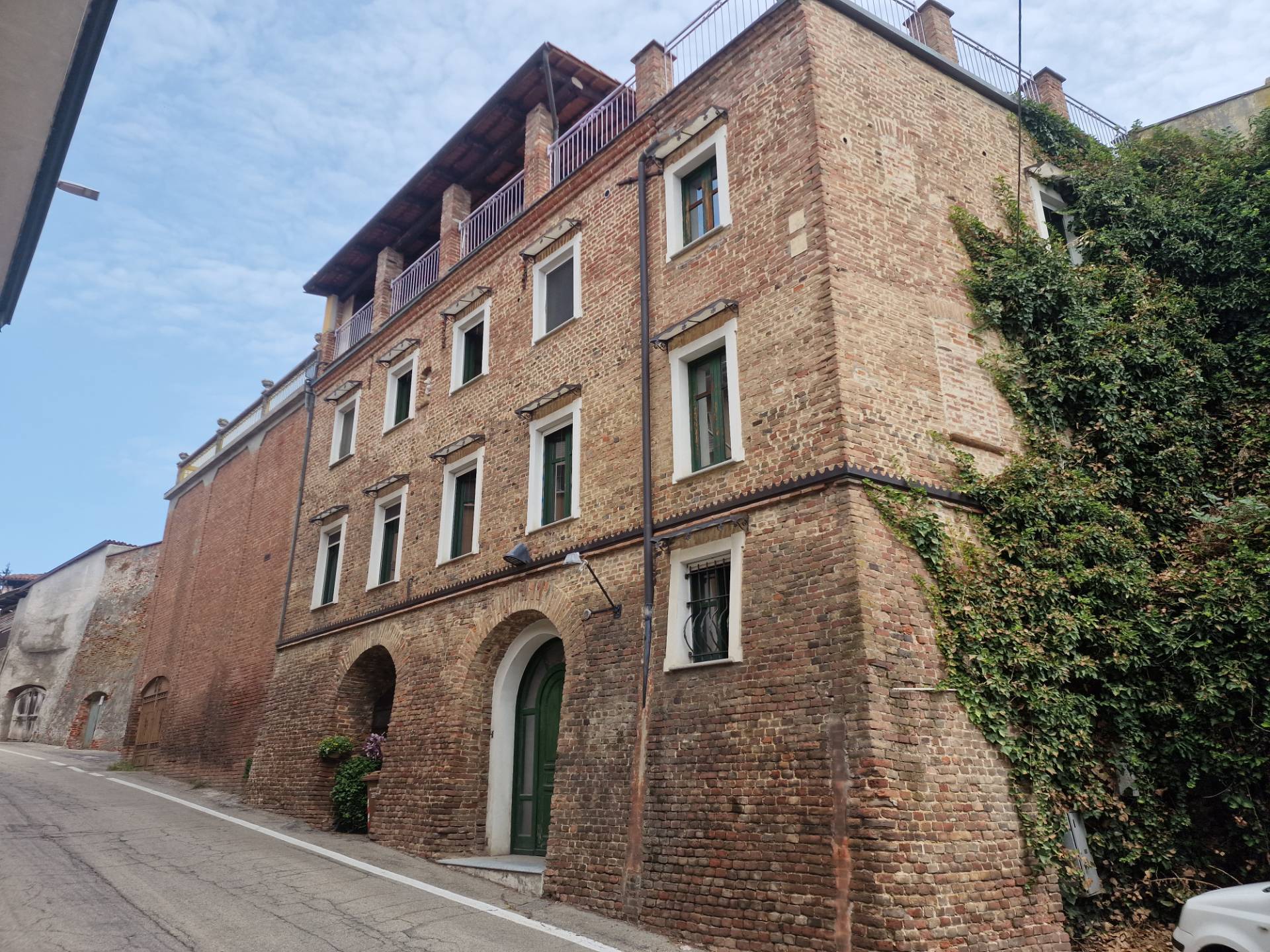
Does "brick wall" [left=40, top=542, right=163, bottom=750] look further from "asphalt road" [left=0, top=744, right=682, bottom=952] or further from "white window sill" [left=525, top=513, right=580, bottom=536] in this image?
"white window sill" [left=525, top=513, right=580, bottom=536]

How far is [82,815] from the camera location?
13.7 metres

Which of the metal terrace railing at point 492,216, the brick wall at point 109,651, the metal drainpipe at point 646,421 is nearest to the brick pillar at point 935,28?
the metal drainpipe at point 646,421

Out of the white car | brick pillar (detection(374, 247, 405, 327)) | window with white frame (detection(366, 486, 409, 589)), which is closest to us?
the white car

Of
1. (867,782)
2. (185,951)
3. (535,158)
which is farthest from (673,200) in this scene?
(185,951)

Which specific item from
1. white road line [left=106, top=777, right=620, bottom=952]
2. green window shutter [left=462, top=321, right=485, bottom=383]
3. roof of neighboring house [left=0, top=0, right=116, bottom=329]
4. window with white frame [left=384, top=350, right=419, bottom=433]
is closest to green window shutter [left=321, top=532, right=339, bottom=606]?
window with white frame [left=384, top=350, right=419, bottom=433]

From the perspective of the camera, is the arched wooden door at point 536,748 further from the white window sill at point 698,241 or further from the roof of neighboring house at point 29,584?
the roof of neighboring house at point 29,584

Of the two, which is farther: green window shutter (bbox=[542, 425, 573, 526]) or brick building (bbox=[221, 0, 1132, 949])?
green window shutter (bbox=[542, 425, 573, 526])

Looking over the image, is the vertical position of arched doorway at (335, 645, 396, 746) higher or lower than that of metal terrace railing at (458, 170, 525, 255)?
lower

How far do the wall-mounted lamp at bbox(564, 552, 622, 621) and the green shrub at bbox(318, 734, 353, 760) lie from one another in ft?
21.7

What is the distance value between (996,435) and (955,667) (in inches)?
129

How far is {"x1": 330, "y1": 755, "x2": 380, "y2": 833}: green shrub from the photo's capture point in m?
14.6

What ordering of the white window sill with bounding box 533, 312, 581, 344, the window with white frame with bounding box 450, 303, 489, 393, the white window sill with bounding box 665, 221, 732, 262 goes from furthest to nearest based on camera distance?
the window with white frame with bounding box 450, 303, 489, 393 < the white window sill with bounding box 533, 312, 581, 344 < the white window sill with bounding box 665, 221, 732, 262

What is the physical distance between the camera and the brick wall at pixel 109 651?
1175 inches

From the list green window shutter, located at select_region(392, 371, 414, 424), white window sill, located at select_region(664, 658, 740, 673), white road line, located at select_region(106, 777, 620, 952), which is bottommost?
white road line, located at select_region(106, 777, 620, 952)
